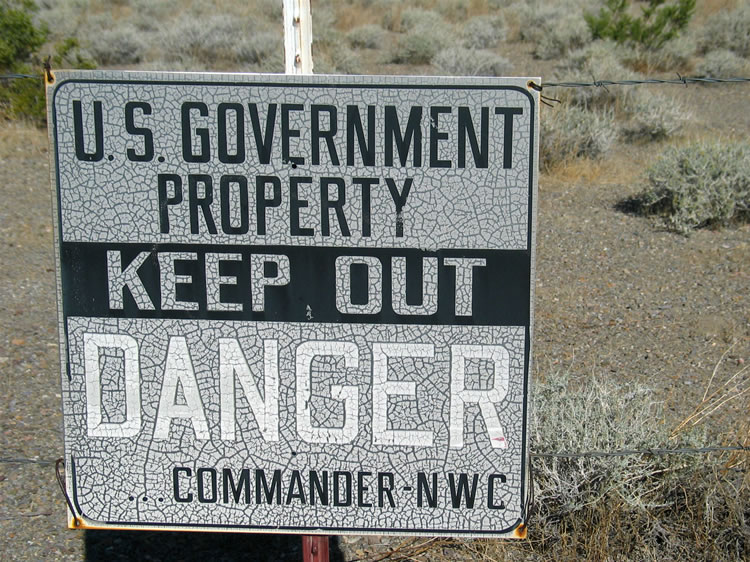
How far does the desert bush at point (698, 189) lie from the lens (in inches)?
312

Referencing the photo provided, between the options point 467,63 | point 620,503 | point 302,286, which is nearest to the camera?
point 302,286

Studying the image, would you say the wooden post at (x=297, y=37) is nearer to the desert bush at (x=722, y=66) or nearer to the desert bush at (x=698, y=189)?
the desert bush at (x=698, y=189)

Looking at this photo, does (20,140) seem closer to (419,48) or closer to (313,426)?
(313,426)

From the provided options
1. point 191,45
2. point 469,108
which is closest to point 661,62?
point 191,45

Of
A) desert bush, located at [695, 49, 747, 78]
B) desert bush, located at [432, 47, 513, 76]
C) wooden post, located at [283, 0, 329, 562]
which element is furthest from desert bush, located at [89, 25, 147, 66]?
wooden post, located at [283, 0, 329, 562]

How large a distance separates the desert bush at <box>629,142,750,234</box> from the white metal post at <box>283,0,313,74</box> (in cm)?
643

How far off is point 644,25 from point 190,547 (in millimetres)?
15863

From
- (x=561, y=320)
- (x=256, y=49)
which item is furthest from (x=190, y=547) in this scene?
(x=256, y=49)

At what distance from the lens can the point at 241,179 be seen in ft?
6.36

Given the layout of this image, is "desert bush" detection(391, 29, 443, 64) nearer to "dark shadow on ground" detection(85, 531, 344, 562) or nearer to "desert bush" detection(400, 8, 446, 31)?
"desert bush" detection(400, 8, 446, 31)

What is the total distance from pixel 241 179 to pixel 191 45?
16440mm

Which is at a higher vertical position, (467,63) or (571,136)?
(467,63)

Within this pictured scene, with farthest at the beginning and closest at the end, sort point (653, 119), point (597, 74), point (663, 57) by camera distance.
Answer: point (663, 57) → point (597, 74) → point (653, 119)

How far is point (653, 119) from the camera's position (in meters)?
11.3
